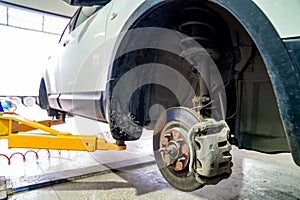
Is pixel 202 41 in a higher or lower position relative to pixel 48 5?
lower

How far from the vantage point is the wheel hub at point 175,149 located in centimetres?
98

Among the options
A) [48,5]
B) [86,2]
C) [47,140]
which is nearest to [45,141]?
[47,140]

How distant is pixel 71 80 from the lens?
6.05 ft

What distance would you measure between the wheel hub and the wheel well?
33cm

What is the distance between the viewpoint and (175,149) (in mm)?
998

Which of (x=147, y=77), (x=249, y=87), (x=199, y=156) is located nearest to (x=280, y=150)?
(x=249, y=87)

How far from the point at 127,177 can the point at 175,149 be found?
1017 millimetres

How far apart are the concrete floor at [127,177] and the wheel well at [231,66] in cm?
58

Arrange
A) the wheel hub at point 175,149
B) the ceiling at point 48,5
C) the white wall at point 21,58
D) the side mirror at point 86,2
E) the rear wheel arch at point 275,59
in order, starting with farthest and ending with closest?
the white wall at point 21,58
the ceiling at point 48,5
the side mirror at point 86,2
the wheel hub at point 175,149
the rear wheel arch at point 275,59

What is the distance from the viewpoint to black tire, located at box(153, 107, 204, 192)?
3.25ft

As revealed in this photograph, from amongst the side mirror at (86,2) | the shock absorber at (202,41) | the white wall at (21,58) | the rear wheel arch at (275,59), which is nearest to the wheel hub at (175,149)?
the shock absorber at (202,41)

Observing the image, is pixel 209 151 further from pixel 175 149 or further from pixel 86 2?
pixel 86 2

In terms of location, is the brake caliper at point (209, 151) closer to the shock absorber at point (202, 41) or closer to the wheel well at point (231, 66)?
the shock absorber at point (202, 41)

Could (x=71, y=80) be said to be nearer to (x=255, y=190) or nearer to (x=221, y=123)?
(x=221, y=123)
